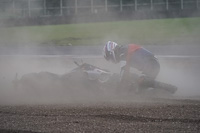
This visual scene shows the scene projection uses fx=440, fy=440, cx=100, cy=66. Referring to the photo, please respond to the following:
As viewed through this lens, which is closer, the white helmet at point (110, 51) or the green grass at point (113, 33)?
the white helmet at point (110, 51)

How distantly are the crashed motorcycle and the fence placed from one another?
29.6 feet

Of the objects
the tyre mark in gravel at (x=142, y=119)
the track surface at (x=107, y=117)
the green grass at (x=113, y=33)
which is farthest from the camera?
the green grass at (x=113, y=33)

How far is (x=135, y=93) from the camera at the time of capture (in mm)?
11102

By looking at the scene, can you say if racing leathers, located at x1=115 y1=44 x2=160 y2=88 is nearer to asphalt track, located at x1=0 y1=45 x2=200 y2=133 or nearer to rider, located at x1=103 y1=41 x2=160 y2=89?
rider, located at x1=103 y1=41 x2=160 y2=89

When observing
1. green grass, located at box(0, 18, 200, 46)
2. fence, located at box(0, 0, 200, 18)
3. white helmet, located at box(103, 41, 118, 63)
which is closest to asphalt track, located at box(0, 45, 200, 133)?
white helmet, located at box(103, 41, 118, 63)

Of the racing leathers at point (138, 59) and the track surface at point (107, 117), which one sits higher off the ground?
the racing leathers at point (138, 59)

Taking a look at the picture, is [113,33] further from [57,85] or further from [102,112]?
[102,112]

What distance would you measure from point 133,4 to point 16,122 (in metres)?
16.9

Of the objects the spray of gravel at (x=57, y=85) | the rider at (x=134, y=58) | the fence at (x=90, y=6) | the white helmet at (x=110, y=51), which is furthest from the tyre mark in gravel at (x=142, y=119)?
the fence at (x=90, y=6)

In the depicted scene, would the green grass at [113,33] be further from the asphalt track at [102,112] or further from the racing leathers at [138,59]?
the racing leathers at [138,59]

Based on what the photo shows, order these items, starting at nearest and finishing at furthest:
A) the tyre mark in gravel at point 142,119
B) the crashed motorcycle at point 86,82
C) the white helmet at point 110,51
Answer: the tyre mark in gravel at point 142,119, the crashed motorcycle at point 86,82, the white helmet at point 110,51

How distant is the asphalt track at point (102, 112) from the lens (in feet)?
24.5

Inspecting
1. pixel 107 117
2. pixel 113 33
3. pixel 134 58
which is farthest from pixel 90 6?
pixel 107 117

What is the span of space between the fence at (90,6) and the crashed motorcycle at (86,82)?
9.03 m
